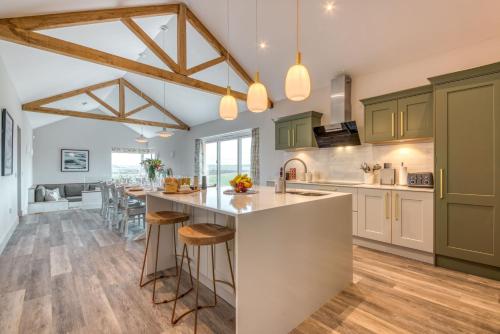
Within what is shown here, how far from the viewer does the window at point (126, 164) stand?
9031 millimetres

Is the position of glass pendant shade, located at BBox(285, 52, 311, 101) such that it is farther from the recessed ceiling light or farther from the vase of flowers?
the vase of flowers

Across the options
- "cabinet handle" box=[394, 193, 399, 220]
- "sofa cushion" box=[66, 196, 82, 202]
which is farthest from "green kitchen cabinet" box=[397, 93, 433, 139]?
"sofa cushion" box=[66, 196, 82, 202]

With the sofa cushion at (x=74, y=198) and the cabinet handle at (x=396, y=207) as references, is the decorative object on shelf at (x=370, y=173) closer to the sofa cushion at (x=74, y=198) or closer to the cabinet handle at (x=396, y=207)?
the cabinet handle at (x=396, y=207)

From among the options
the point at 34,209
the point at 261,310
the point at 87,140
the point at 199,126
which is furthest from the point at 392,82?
the point at 87,140

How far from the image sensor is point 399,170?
346 centimetres

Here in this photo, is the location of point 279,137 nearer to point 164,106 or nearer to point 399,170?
point 399,170

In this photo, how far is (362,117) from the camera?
12.8 feet

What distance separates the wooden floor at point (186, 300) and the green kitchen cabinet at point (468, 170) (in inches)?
10.9

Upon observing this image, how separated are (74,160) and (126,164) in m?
1.65

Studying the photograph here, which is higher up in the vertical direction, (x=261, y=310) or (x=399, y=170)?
(x=399, y=170)

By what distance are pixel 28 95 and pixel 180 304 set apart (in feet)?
19.5

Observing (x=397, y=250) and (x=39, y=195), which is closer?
(x=397, y=250)

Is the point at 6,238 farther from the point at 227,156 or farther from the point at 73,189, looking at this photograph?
the point at 227,156

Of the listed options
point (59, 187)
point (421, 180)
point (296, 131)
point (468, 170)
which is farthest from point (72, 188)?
point (468, 170)
